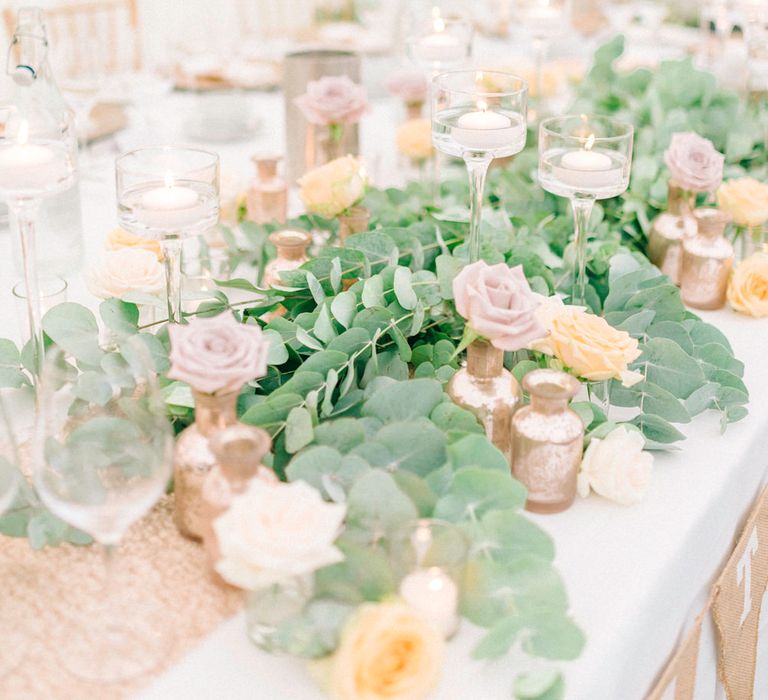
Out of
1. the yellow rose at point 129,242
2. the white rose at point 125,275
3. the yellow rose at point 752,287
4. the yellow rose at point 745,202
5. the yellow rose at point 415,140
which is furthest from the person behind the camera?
the yellow rose at point 415,140

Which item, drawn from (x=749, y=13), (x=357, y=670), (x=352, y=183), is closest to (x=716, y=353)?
(x=352, y=183)

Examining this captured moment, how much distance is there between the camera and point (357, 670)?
66 cm

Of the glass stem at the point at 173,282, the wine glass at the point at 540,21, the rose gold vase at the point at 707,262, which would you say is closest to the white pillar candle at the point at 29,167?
the glass stem at the point at 173,282

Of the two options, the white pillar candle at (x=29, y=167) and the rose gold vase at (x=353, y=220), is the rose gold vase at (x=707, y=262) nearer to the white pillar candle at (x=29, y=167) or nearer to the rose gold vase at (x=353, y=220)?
the rose gold vase at (x=353, y=220)

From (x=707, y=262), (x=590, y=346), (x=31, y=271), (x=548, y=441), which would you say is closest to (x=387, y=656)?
(x=548, y=441)

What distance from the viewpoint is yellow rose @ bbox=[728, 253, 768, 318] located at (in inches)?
53.4

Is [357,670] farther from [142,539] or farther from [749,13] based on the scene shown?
[749,13]

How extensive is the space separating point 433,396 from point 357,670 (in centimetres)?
31

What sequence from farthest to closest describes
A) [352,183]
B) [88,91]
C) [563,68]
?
[563,68], [88,91], [352,183]

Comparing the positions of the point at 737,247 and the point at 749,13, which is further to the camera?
the point at 749,13

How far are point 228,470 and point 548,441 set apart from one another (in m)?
0.31

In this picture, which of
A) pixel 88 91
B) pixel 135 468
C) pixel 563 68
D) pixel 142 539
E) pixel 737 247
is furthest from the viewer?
pixel 563 68

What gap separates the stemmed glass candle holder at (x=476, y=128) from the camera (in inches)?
43.5

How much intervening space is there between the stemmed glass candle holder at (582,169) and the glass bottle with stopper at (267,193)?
0.49m
